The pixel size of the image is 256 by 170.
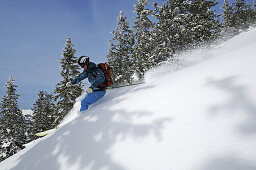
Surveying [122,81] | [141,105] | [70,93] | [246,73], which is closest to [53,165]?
[141,105]

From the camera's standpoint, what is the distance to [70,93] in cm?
1800

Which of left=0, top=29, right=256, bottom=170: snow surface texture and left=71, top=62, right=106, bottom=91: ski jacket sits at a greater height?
left=71, top=62, right=106, bottom=91: ski jacket

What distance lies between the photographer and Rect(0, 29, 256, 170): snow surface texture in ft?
4.33

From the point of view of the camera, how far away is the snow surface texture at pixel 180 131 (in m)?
1.32

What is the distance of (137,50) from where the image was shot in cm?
2077

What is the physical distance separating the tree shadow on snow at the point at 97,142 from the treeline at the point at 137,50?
411 cm

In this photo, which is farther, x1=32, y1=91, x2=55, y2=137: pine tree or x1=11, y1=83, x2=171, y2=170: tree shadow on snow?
x1=32, y1=91, x2=55, y2=137: pine tree

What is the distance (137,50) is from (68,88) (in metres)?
10.6

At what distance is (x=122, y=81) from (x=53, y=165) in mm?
22379

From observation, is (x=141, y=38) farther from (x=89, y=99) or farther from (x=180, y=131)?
(x=180, y=131)

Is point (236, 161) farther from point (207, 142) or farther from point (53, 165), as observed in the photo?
point (53, 165)

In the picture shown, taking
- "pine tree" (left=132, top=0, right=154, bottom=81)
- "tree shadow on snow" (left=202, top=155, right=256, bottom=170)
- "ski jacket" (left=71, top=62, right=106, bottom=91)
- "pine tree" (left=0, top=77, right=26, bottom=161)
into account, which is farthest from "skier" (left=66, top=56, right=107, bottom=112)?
"pine tree" (left=0, top=77, right=26, bottom=161)

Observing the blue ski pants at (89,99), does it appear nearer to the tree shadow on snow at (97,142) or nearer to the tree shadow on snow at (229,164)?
the tree shadow on snow at (97,142)

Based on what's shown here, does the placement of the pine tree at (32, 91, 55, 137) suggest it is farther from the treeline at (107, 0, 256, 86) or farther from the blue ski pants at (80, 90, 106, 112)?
the blue ski pants at (80, 90, 106, 112)
